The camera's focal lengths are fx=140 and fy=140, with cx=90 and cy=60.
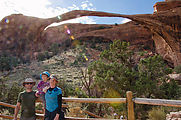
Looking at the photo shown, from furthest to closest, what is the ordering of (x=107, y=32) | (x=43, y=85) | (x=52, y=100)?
(x=107, y=32), (x=43, y=85), (x=52, y=100)

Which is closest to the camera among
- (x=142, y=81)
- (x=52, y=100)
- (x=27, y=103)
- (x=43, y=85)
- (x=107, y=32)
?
(x=52, y=100)

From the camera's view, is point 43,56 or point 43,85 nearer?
point 43,85

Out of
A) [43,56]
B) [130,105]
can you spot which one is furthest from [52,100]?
[43,56]

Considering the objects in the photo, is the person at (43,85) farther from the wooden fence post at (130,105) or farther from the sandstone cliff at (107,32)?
the sandstone cliff at (107,32)

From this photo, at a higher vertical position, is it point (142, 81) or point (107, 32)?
point (107, 32)

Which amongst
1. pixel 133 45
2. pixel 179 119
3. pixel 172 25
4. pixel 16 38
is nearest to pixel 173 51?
pixel 172 25

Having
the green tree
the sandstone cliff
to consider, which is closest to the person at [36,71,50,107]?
the green tree

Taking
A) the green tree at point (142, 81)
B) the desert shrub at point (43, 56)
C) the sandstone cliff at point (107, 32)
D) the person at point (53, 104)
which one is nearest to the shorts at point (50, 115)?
the person at point (53, 104)

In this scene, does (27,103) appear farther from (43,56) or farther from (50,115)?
(43,56)

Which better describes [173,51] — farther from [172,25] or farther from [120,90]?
[120,90]

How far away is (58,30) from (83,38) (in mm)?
7534

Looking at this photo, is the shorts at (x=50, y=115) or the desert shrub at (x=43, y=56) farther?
the desert shrub at (x=43, y=56)

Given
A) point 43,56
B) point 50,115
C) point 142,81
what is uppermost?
point 50,115

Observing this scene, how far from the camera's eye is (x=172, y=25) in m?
12.4
